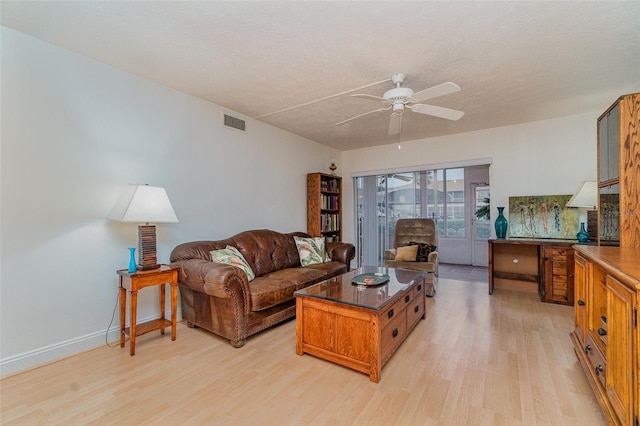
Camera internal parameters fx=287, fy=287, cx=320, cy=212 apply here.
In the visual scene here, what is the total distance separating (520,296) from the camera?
154 inches

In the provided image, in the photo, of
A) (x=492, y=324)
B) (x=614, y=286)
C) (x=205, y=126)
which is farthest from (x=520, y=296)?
(x=205, y=126)

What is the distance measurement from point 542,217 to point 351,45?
370 centimetres

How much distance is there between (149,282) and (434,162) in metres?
4.49

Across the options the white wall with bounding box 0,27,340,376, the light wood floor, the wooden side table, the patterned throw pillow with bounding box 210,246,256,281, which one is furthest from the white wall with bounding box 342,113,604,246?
the wooden side table

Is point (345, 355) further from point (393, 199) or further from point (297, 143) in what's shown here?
point (393, 199)

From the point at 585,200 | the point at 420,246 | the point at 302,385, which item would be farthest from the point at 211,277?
the point at 585,200

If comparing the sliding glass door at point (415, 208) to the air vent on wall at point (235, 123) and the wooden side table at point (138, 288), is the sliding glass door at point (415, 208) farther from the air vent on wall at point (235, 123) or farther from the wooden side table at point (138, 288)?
the wooden side table at point (138, 288)

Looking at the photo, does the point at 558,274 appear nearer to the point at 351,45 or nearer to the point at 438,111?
the point at 438,111

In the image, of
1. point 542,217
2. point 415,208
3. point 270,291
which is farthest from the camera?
point 415,208

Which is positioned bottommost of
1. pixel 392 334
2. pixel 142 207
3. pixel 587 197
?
pixel 392 334

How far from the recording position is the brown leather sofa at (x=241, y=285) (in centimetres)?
245

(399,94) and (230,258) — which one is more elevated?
(399,94)

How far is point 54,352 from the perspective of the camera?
2.28m

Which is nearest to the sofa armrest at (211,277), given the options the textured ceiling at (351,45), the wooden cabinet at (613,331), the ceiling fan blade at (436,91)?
the textured ceiling at (351,45)
